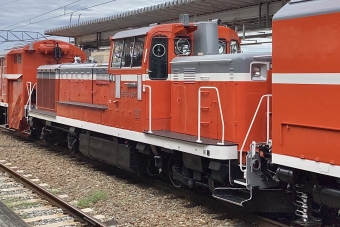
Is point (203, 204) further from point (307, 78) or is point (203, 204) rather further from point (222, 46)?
point (307, 78)

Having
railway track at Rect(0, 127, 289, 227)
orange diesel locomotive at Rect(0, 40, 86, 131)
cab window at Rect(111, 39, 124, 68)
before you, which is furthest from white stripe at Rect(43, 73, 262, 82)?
orange diesel locomotive at Rect(0, 40, 86, 131)

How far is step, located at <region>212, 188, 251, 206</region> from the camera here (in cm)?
672

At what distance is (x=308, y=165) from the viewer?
542 centimetres

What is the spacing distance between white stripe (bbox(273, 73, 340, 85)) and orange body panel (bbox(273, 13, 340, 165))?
2 centimetres

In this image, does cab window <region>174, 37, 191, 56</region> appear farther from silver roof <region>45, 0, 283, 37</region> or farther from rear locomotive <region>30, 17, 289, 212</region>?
silver roof <region>45, 0, 283, 37</region>

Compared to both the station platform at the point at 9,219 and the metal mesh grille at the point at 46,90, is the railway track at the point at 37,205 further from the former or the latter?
the metal mesh grille at the point at 46,90

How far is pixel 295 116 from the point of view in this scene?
5656mm

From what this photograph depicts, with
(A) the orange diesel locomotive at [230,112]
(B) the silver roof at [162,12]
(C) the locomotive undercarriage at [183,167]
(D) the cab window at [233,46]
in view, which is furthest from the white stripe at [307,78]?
(B) the silver roof at [162,12]

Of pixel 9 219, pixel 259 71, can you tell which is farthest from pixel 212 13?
pixel 9 219

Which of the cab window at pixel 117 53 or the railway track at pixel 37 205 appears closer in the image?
the railway track at pixel 37 205

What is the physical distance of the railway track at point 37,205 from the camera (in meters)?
7.30

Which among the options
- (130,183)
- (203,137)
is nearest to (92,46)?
(130,183)

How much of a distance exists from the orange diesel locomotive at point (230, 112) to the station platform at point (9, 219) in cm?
270

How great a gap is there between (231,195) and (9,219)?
3.42m
